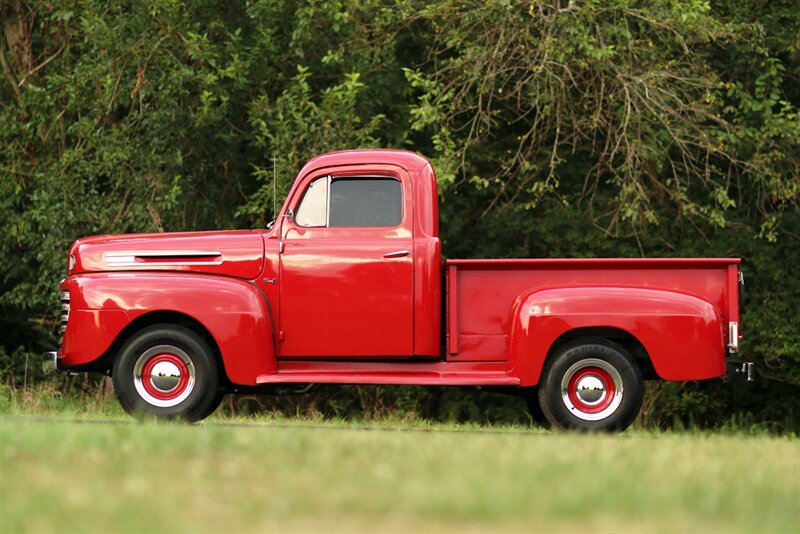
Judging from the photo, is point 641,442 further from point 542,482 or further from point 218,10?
point 218,10

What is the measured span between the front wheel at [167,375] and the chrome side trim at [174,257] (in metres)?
0.55

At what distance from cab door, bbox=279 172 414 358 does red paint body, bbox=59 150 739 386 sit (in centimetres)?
1

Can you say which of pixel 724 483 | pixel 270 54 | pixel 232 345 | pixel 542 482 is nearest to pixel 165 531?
pixel 542 482

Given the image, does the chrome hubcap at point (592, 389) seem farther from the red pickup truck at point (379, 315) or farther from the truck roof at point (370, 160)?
the truck roof at point (370, 160)

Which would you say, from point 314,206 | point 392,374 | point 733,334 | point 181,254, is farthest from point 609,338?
point 181,254

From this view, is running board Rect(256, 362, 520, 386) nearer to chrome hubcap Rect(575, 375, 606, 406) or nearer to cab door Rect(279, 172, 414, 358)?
cab door Rect(279, 172, 414, 358)

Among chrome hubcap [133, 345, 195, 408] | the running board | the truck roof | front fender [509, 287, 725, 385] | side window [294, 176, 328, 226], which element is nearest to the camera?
front fender [509, 287, 725, 385]

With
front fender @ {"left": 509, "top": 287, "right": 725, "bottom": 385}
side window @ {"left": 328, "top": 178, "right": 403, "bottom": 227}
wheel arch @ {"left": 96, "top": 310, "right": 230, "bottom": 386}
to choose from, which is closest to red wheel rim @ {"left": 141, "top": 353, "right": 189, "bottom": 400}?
wheel arch @ {"left": 96, "top": 310, "right": 230, "bottom": 386}

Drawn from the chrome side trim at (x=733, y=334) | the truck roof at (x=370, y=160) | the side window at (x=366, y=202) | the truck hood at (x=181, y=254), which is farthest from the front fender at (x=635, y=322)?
the truck hood at (x=181, y=254)

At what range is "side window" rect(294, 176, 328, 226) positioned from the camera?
35.6 feet

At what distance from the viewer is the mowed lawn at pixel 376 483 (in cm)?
575

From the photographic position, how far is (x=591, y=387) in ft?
34.5

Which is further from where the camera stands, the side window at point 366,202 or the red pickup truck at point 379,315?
the side window at point 366,202

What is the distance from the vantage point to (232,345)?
34.4ft
